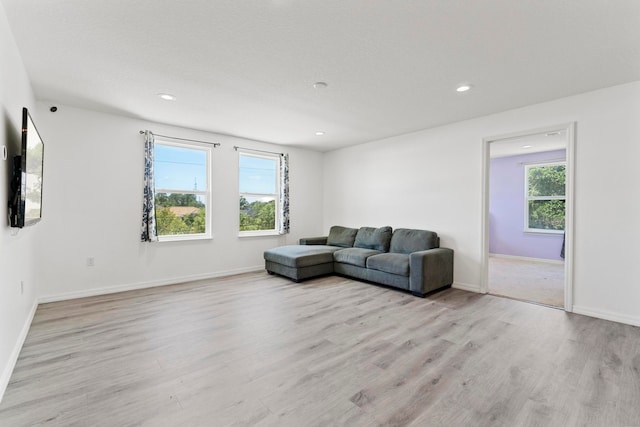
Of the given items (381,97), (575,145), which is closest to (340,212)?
(381,97)

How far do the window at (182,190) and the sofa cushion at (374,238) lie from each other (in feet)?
8.82

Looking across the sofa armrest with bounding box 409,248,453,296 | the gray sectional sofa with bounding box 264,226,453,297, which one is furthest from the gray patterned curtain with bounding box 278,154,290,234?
the sofa armrest with bounding box 409,248,453,296

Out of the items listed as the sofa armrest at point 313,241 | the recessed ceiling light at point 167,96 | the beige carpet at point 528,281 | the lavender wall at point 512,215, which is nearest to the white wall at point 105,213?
the recessed ceiling light at point 167,96

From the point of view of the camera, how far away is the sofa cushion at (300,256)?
15.3ft

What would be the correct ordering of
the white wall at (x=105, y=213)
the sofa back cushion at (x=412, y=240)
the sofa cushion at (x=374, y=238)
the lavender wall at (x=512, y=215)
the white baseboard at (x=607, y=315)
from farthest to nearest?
1. the lavender wall at (x=512, y=215)
2. the sofa cushion at (x=374, y=238)
3. the sofa back cushion at (x=412, y=240)
4. the white wall at (x=105, y=213)
5. the white baseboard at (x=607, y=315)

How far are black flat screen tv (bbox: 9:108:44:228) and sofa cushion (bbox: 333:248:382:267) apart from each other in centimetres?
380

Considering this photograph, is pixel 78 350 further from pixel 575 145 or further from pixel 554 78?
pixel 575 145

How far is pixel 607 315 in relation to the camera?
124 inches

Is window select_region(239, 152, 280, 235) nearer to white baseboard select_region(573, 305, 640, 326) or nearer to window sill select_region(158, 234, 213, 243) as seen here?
window sill select_region(158, 234, 213, 243)

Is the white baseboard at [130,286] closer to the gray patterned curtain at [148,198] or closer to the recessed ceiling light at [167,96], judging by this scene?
the gray patterned curtain at [148,198]

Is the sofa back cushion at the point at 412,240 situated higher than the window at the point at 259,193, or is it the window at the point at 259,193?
the window at the point at 259,193

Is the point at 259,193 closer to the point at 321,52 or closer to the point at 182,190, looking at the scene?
the point at 182,190

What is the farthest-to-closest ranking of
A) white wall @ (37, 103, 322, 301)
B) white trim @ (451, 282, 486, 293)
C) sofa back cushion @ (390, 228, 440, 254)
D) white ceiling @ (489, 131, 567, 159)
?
1. white ceiling @ (489, 131, 567, 159)
2. sofa back cushion @ (390, 228, 440, 254)
3. white trim @ (451, 282, 486, 293)
4. white wall @ (37, 103, 322, 301)

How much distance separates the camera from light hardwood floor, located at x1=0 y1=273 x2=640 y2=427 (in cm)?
172
